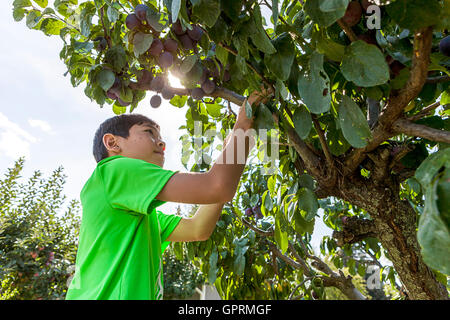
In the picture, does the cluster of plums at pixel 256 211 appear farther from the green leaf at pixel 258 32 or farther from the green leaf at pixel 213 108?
the green leaf at pixel 258 32

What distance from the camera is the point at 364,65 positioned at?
614 millimetres

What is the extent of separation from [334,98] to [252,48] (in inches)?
11.8

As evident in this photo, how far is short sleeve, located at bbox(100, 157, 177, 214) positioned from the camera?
87cm

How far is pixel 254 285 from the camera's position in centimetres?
209

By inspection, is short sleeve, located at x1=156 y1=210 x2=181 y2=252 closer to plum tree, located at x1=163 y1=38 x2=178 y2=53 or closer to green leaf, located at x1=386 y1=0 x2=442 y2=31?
plum tree, located at x1=163 y1=38 x2=178 y2=53

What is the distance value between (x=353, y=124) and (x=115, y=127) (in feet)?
2.82

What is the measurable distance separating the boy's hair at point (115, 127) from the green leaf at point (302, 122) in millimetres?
640

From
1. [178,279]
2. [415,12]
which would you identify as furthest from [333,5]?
[178,279]

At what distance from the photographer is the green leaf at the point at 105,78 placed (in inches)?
38.3

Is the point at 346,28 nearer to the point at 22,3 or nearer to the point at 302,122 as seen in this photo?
the point at 302,122

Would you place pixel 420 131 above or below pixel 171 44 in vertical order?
below

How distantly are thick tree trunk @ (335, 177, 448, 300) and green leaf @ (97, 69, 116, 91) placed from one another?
763mm

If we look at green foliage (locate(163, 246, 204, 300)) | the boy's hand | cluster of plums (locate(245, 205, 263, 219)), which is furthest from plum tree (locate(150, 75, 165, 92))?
Result: green foliage (locate(163, 246, 204, 300))

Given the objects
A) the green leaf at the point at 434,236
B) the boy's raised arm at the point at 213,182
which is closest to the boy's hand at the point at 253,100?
the boy's raised arm at the point at 213,182
